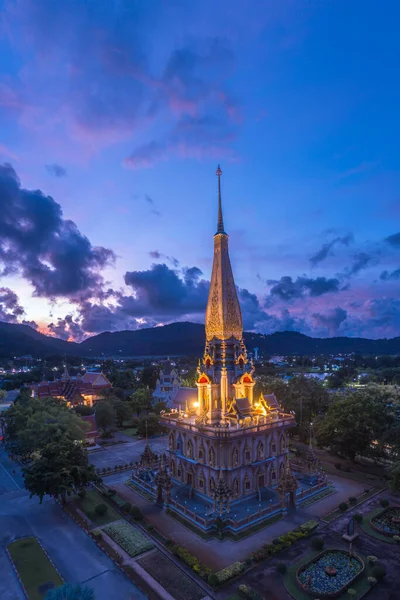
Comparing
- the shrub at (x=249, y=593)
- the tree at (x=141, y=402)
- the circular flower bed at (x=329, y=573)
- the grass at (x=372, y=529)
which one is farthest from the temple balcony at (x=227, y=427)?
the tree at (x=141, y=402)

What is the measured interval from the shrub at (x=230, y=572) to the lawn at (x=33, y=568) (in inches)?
436

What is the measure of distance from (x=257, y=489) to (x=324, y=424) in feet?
51.9

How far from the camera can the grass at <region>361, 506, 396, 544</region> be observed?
99.2 feet

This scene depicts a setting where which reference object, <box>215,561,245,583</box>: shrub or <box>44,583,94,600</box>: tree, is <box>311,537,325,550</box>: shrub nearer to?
<box>215,561,245,583</box>: shrub

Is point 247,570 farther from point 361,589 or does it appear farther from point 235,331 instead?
point 235,331

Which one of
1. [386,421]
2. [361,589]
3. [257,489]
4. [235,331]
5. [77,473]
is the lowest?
[361,589]

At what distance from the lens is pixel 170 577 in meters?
25.6

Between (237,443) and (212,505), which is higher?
(237,443)

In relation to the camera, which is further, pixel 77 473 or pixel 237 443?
pixel 237 443

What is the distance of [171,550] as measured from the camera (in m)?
28.5

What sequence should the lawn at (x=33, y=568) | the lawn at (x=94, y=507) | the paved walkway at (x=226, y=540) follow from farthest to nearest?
1. the lawn at (x=94, y=507)
2. the paved walkway at (x=226, y=540)
3. the lawn at (x=33, y=568)

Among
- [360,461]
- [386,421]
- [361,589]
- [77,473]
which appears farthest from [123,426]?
[361,589]

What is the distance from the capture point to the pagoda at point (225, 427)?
36.6m

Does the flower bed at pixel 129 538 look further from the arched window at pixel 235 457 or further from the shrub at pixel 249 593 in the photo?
the arched window at pixel 235 457
